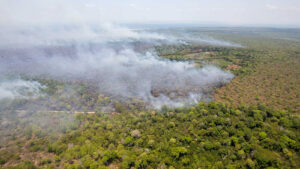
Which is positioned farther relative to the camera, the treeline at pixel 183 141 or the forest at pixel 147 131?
the forest at pixel 147 131

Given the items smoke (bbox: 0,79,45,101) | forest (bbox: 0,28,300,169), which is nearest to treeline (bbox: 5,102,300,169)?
forest (bbox: 0,28,300,169)

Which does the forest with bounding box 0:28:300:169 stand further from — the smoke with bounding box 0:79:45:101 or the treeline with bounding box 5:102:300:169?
the smoke with bounding box 0:79:45:101

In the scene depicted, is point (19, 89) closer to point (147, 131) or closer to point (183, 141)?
point (147, 131)

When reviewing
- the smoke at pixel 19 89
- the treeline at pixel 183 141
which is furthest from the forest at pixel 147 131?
the smoke at pixel 19 89

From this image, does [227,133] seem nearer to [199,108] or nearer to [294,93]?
[199,108]

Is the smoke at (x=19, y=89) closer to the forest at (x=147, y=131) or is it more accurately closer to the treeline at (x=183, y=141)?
the forest at (x=147, y=131)

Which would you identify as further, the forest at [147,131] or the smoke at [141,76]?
the smoke at [141,76]

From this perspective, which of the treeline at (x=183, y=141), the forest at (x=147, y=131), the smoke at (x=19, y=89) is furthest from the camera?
the smoke at (x=19, y=89)

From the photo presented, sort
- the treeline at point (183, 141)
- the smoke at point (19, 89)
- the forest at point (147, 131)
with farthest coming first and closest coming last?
the smoke at point (19, 89), the forest at point (147, 131), the treeline at point (183, 141)

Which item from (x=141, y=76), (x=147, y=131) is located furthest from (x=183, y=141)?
(x=141, y=76)
